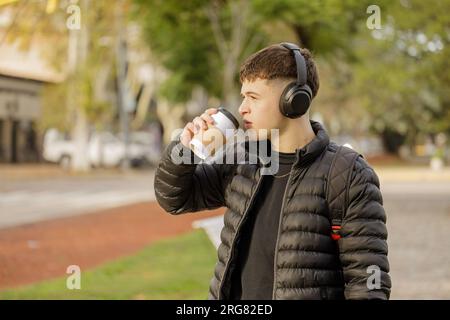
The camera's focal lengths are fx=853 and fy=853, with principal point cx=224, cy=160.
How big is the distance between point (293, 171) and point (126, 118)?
131ft

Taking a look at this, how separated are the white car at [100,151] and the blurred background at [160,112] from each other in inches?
3.5

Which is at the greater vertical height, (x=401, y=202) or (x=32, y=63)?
(x=32, y=63)

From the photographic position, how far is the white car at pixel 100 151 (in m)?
47.6

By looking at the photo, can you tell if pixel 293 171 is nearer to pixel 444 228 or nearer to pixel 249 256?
pixel 249 256

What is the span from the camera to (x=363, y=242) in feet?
9.46

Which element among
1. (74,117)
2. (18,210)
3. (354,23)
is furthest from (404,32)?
(74,117)

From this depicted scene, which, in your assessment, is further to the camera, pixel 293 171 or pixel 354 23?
pixel 354 23

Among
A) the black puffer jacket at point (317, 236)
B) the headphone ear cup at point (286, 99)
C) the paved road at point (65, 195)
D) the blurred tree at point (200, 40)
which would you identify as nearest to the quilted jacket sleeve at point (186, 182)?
the black puffer jacket at point (317, 236)

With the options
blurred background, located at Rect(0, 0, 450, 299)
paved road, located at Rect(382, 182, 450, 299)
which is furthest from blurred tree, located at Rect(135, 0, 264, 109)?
paved road, located at Rect(382, 182, 450, 299)

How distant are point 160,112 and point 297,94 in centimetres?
6041

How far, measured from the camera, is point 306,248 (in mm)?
2867

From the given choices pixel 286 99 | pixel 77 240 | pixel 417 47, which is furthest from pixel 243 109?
pixel 417 47

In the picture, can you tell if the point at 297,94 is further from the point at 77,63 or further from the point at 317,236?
the point at 77,63

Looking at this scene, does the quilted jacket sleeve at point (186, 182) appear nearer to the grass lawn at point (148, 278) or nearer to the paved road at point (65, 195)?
the grass lawn at point (148, 278)
